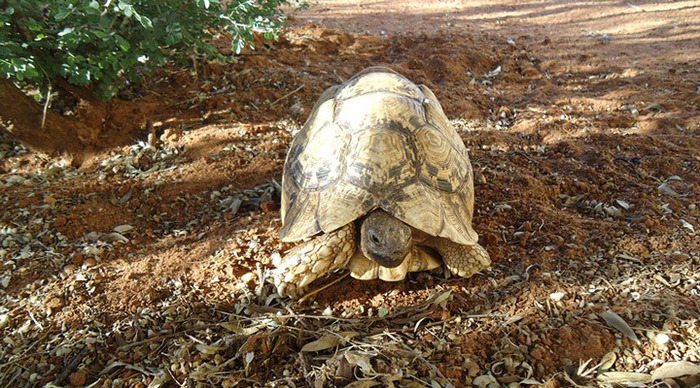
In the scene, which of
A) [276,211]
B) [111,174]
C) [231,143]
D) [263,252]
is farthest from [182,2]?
[263,252]

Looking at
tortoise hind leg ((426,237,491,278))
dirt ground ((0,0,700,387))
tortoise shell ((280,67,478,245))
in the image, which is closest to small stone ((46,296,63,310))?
dirt ground ((0,0,700,387))


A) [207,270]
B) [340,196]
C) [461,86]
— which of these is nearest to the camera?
[340,196]

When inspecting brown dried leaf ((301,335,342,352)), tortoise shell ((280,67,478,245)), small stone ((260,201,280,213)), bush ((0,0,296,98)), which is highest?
bush ((0,0,296,98))

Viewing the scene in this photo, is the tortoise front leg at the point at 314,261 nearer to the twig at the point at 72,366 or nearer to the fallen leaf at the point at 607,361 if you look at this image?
the twig at the point at 72,366

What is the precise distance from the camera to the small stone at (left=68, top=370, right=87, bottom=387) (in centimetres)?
222

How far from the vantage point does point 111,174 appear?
370 centimetres

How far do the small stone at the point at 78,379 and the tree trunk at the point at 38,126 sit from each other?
218 cm

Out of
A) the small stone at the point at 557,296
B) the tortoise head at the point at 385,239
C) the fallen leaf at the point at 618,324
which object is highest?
the tortoise head at the point at 385,239

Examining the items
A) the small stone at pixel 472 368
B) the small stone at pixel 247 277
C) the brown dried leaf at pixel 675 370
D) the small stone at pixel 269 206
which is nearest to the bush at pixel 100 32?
the small stone at pixel 269 206

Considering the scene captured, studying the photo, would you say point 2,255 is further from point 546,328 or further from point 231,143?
point 546,328

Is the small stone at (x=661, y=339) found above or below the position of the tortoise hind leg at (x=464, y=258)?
below

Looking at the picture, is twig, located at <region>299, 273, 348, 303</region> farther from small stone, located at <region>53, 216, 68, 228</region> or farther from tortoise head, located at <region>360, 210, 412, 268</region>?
small stone, located at <region>53, 216, 68, 228</region>

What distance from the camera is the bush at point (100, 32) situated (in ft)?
9.55

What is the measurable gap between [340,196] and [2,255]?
7.04ft
